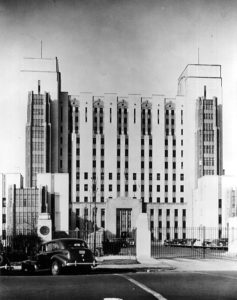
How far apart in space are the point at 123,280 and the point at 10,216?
82.0 m

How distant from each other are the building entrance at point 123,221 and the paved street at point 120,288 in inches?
3530

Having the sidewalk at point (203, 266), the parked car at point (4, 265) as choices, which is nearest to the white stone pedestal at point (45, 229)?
the sidewalk at point (203, 266)

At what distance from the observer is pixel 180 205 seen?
10725 centimetres

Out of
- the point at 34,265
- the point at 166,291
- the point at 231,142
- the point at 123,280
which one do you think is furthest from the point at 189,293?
the point at 231,142

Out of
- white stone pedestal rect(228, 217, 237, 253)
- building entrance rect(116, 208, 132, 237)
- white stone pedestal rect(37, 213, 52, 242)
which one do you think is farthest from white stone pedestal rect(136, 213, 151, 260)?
building entrance rect(116, 208, 132, 237)

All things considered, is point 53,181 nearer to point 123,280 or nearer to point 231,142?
point 231,142

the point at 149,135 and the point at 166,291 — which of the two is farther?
the point at 149,135

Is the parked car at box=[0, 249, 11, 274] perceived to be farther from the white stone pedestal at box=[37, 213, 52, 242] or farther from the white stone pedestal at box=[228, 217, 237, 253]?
the white stone pedestal at box=[228, 217, 237, 253]

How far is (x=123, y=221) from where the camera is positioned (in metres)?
107

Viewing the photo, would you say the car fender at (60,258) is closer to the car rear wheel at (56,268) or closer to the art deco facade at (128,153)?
the car rear wheel at (56,268)

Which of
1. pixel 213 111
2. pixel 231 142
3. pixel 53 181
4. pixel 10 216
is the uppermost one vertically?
pixel 213 111

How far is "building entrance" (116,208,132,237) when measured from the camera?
105000 mm

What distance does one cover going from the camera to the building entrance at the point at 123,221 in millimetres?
105000

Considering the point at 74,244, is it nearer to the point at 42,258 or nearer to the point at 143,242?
the point at 42,258
